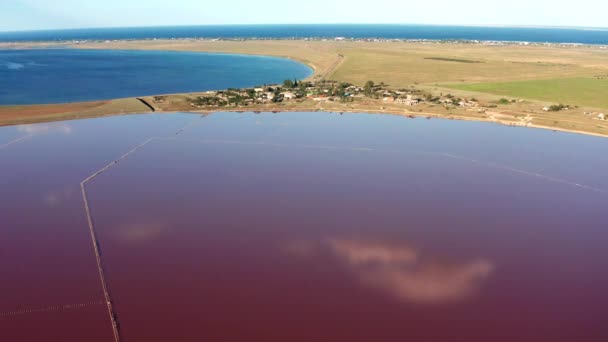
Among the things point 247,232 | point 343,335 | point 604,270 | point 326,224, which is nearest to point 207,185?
point 247,232

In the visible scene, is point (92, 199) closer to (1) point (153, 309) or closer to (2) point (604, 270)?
(1) point (153, 309)

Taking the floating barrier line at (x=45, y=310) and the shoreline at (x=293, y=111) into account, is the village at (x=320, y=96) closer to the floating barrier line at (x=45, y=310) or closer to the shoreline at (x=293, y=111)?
the shoreline at (x=293, y=111)

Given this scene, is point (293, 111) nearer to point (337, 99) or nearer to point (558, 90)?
point (337, 99)

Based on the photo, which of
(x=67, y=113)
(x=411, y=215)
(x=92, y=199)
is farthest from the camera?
(x=67, y=113)

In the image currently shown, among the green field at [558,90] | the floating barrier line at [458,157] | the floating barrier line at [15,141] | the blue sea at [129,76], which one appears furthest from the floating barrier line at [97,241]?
the green field at [558,90]

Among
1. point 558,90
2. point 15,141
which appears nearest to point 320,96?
point 558,90

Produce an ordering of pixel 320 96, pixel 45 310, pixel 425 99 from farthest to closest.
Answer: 1. pixel 320 96
2. pixel 425 99
3. pixel 45 310

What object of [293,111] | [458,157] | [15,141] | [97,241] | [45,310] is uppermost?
[15,141]
